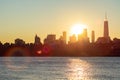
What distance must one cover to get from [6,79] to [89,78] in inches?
640

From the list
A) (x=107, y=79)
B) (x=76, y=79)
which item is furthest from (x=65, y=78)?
(x=107, y=79)

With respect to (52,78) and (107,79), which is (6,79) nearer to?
(52,78)

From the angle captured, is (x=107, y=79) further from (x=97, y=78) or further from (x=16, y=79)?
(x=16, y=79)

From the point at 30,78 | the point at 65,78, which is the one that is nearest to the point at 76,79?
the point at 65,78

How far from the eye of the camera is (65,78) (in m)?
96.7

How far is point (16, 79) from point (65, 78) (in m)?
10.0

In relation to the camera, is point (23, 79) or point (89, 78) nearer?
point (23, 79)

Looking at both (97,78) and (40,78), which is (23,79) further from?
(97,78)

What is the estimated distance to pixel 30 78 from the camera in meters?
93.5

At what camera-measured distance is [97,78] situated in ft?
316

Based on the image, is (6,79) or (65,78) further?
(65,78)

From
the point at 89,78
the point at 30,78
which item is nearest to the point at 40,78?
the point at 30,78

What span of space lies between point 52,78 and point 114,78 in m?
11.3

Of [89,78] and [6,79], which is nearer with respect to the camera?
[6,79]
